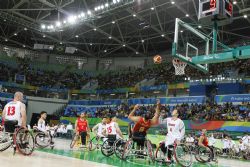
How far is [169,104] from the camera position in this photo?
30641 mm

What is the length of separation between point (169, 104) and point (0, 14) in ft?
60.4

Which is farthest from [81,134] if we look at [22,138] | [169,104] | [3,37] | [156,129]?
[3,37]

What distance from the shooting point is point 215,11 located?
1019 centimetres

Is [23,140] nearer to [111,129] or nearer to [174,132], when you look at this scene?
[174,132]

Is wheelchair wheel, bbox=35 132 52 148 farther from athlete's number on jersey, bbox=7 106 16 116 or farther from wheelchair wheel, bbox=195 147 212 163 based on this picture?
wheelchair wheel, bbox=195 147 212 163

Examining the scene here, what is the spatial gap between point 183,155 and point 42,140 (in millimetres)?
6097

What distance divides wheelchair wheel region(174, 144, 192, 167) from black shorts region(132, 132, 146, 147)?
128 cm

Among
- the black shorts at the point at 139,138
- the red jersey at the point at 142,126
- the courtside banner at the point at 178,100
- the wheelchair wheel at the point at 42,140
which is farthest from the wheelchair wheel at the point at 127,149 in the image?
the courtside banner at the point at 178,100

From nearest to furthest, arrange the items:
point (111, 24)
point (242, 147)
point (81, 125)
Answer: point (81, 125)
point (242, 147)
point (111, 24)

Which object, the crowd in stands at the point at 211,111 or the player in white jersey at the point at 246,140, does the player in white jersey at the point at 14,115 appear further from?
the crowd in stands at the point at 211,111

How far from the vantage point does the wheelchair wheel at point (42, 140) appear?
12600mm

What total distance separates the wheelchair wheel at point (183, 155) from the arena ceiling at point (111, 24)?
50.9ft

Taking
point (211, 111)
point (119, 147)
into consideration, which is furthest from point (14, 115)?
point (211, 111)

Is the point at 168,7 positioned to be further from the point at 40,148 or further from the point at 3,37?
the point at 3,37
